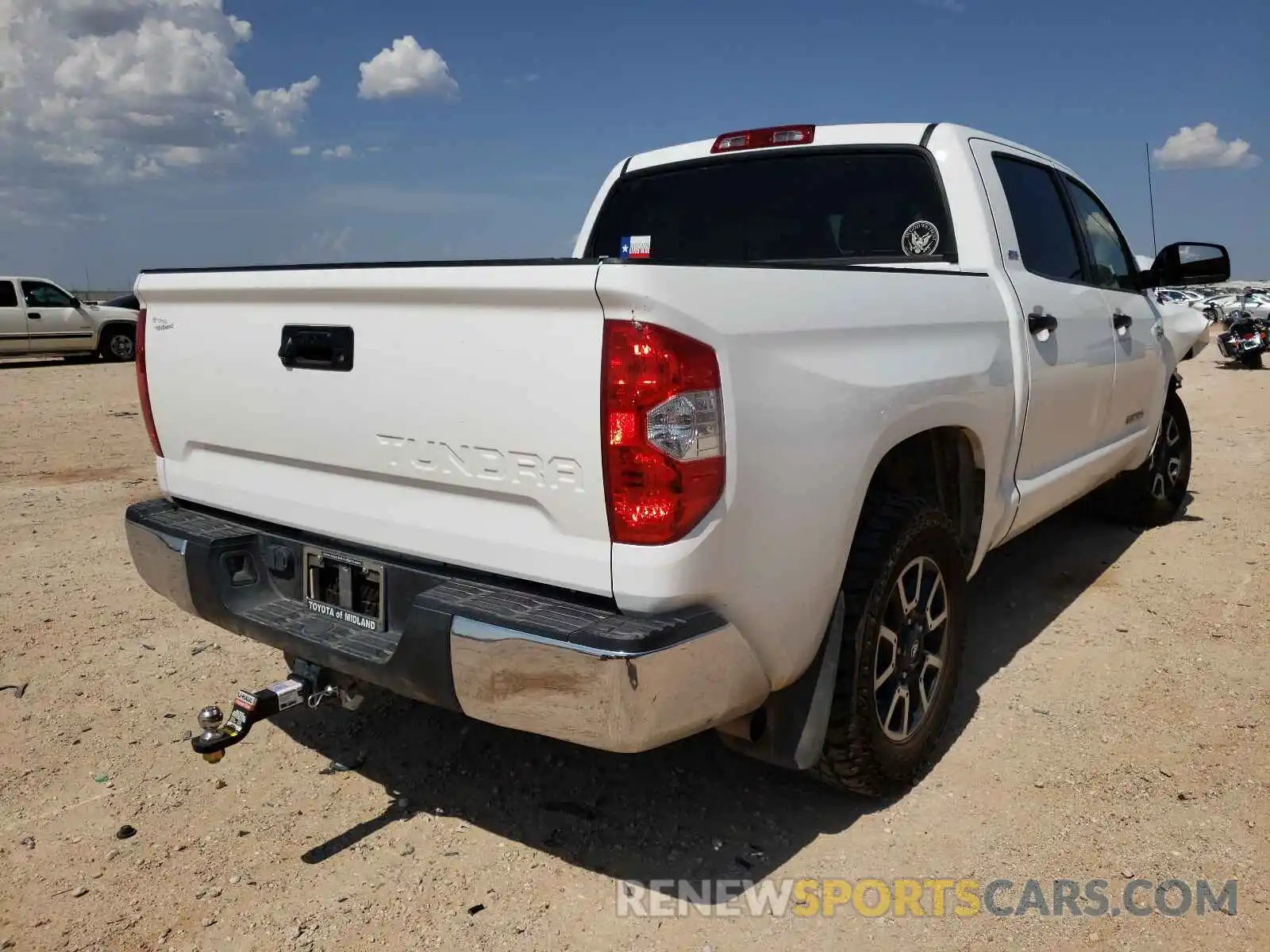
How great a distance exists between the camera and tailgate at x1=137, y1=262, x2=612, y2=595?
216 centimetres

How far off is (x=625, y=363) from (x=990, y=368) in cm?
162

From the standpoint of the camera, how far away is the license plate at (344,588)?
2559mm

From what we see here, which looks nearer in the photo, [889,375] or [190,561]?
[889,375]

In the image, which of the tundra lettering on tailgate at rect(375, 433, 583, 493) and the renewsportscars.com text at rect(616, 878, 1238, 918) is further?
the renewsportscars.com text at rect(616, 878, 1238, 918)

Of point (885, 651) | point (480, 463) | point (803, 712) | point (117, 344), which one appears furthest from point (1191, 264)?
Answer: point (117, 344)

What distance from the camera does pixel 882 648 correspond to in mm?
2891

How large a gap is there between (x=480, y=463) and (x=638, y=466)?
0.42 metres

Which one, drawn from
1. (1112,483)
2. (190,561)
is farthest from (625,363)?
(1112,483)

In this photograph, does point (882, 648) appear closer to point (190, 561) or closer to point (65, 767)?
point (190, 561)

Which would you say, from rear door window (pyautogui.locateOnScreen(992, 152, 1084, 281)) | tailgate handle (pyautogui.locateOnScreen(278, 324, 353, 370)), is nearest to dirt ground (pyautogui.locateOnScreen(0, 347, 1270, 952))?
tailgate handle (pyautogui.locateOnScreen(278, 324, 353, 370))

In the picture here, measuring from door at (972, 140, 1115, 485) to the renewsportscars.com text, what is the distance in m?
1.48

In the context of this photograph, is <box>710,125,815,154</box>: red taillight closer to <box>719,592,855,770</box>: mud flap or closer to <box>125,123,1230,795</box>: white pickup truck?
<box>125,123,1230,795</box>: white pickup truck

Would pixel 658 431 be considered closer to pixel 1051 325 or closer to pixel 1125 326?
pixel 1051 325

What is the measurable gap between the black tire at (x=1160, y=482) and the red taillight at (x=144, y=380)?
4950mm
